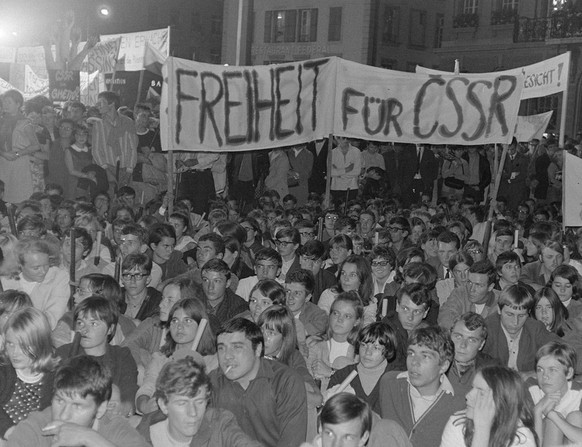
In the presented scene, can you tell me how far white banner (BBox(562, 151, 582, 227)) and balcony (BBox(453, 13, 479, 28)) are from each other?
105ft

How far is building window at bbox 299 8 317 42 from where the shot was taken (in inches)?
1853

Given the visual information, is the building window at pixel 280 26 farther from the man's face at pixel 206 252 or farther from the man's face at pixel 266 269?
the man's face at pixel 266 269

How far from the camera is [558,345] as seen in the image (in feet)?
18.9

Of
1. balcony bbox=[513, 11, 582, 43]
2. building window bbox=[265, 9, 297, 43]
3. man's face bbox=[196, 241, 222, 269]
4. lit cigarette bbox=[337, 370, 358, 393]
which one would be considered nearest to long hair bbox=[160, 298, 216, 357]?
lit cigarette bbox=[337, 370, 358, 393]

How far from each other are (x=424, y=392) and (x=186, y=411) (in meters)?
1.54

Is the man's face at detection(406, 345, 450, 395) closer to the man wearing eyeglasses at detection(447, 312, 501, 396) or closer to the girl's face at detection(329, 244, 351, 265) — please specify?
the man wearing eyeglasses at detection(447, 312, 501, 396)

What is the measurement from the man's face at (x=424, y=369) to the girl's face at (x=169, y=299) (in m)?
1.94

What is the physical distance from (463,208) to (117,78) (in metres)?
10.9

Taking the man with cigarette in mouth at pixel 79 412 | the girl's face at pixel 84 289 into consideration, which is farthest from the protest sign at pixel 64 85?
the man with cigarette in mouth at pixel 79 412

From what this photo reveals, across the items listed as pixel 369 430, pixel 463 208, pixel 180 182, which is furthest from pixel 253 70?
pixel 369 430

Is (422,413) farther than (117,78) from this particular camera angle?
No

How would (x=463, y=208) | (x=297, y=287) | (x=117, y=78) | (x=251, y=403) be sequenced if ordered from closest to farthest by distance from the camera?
1. (x=251, y=403)
2. (x=297, y=287)
3. (x=463, y=208)
4. (x=117, y=78)

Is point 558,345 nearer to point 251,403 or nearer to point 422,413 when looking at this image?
point 422,413

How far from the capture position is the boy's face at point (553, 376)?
5688 mm
